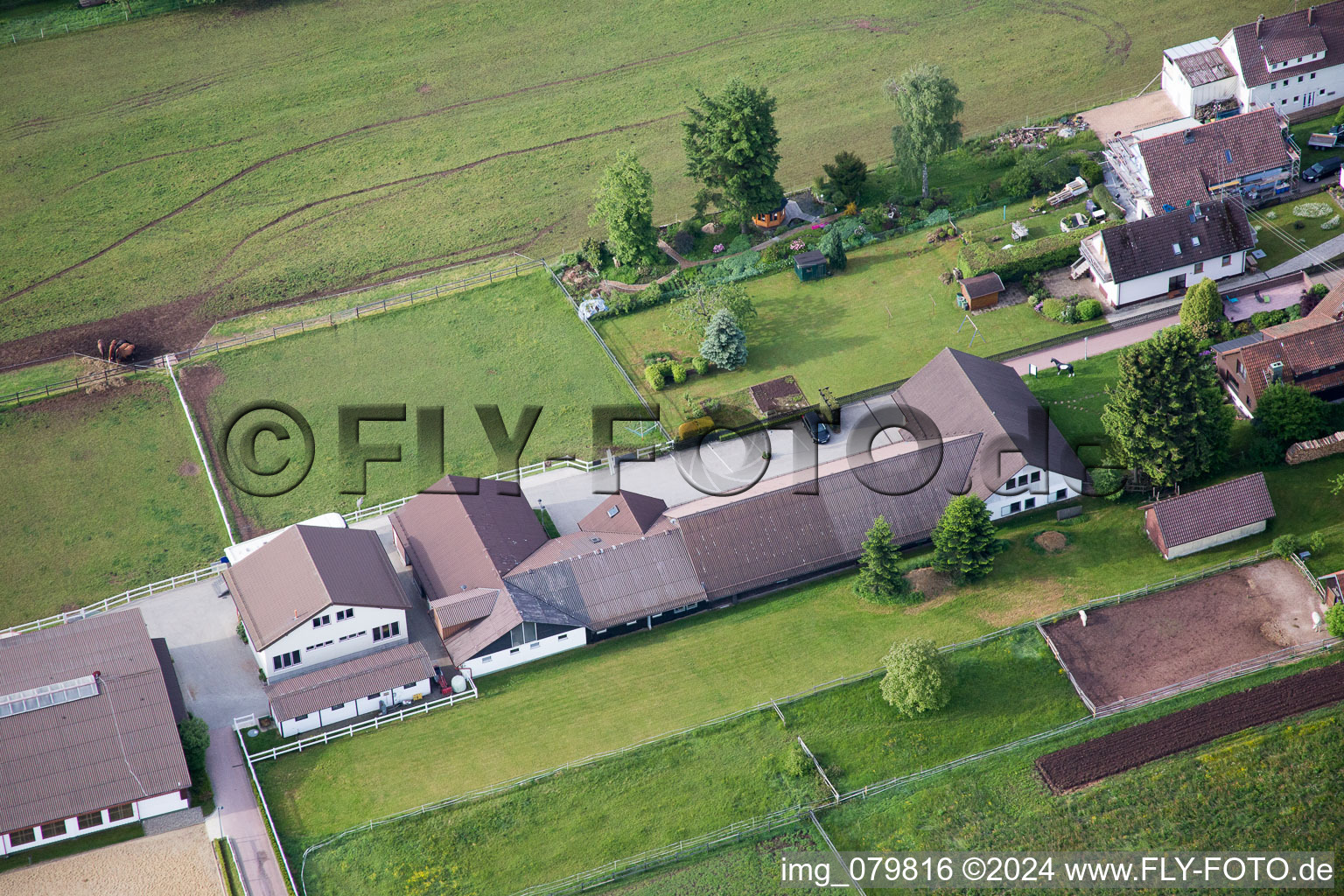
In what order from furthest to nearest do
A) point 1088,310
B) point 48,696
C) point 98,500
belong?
point 1088,310
point 98,500
point 48,696

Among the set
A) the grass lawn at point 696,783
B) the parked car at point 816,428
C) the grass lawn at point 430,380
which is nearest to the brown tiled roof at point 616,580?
the grass lawn at point 696,783

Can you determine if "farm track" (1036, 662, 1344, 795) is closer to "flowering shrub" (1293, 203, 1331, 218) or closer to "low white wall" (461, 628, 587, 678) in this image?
"low white wall" (461, 628, 587, 678)

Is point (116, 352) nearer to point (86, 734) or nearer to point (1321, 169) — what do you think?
point (86, 734)

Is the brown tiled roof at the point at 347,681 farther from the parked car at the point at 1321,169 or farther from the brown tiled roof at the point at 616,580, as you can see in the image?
the parked car at the point at 1321,169

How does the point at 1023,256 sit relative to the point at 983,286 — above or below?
above

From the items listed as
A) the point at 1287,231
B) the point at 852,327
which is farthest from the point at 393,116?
the point at 1287,231

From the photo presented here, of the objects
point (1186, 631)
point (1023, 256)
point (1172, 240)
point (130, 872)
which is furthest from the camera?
point (1023, 256)

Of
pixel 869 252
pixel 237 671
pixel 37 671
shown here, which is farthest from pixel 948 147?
pixel 37 671

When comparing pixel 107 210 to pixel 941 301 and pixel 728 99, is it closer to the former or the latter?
pixel 728 99
